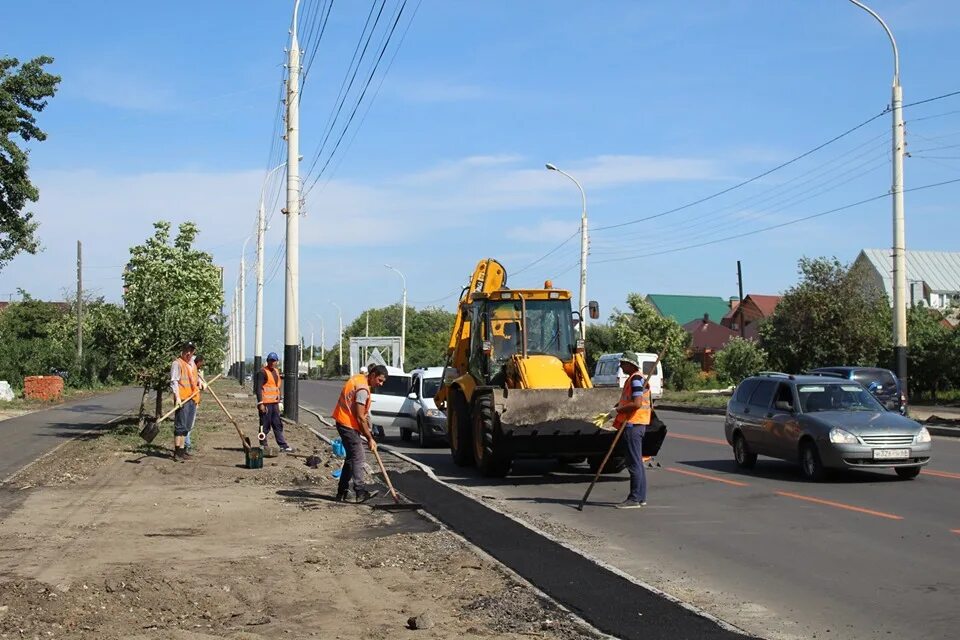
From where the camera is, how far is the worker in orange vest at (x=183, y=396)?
18469 millimetres

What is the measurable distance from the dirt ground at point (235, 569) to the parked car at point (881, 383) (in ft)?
56.2

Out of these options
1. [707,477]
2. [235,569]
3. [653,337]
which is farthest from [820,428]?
[653,337]

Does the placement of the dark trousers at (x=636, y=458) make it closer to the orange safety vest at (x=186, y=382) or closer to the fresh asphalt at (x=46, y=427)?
the orange safety vest at (x=186, y=382)

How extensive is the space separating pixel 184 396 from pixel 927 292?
77224 millimetres

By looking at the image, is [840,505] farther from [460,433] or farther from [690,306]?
[690,306]

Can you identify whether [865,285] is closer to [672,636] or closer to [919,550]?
[919,550]

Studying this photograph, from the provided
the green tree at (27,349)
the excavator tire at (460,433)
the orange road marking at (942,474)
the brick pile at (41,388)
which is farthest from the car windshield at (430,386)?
the green tree at (27,349)

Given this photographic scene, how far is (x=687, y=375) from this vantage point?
2394 inches

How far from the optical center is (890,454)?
15305mm

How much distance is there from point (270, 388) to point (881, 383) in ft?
53.2

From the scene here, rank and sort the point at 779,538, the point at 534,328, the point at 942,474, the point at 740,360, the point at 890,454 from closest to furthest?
the point at 779,538 → the point at 890,454 → the point at 942,474 → the point at 534,328 → the point at 740,360

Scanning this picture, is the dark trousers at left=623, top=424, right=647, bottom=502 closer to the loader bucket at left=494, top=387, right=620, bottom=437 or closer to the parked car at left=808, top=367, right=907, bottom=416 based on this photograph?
the loader bucket at left=494, top=387, right=620, bottom=437

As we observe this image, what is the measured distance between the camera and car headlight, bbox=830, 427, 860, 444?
1531 cm

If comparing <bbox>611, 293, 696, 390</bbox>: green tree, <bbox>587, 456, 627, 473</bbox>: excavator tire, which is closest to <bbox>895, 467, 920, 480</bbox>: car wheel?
<bbox>587, 456, 627, 473</bbox>: excavator tire
